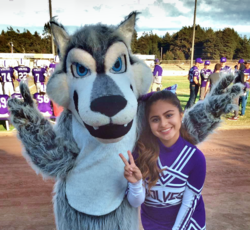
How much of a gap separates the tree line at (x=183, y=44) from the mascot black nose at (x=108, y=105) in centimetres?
4078

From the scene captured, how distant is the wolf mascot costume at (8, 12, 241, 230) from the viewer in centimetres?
118

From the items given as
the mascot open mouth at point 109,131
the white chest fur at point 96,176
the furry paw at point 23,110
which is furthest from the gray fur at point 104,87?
the furry paw at point 23,110

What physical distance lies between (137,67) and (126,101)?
321mm

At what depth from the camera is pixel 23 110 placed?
1.37 m

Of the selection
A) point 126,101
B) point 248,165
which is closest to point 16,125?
point 126,101

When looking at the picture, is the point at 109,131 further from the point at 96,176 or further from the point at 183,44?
the point at 183,44

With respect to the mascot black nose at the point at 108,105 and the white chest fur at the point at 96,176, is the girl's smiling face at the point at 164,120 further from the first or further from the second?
the mascot black nose at the point at 108,105

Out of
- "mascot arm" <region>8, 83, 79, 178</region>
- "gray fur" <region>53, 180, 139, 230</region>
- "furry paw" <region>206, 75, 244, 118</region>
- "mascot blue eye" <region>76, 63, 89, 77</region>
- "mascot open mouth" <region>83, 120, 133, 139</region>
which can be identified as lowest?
"gray fur" <region>53, 180, 139, 230</region>

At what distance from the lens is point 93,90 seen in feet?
3.85

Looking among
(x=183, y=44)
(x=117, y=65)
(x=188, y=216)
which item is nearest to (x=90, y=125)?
(x=117, y=65)

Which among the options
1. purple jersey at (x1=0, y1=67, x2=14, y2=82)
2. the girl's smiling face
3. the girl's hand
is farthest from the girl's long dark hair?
purple jersey at (x1=0, y1=67, x2=14, y2=82)

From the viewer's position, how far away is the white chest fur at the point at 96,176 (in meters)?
1.34

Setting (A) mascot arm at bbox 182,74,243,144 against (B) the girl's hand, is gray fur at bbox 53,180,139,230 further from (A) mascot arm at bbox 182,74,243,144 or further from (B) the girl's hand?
(A) mascot arm at bbox 182,74,243,144

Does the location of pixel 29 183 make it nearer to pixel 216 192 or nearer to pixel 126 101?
pixel 216 192
